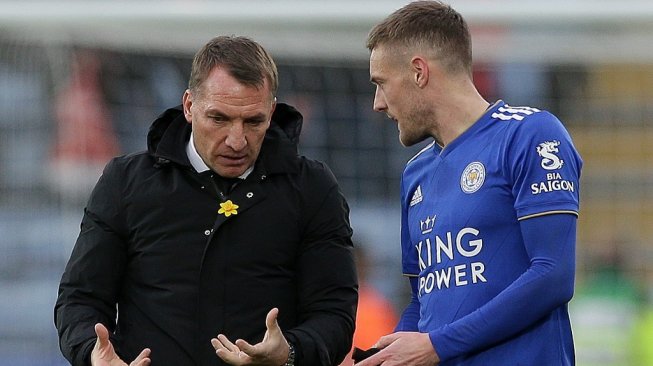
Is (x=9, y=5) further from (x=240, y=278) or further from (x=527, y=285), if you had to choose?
(x=527, y=285)

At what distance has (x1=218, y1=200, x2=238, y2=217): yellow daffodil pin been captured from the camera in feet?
11.9

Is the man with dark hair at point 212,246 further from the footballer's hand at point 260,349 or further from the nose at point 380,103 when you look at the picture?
the nose at point 380,103

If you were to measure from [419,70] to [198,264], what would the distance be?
2.60ft

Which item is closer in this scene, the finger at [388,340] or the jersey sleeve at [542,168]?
the jersey sleeve at [542,168]

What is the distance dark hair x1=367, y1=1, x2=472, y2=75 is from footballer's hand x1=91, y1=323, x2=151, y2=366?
105 centimetres

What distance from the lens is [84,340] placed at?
3.54m

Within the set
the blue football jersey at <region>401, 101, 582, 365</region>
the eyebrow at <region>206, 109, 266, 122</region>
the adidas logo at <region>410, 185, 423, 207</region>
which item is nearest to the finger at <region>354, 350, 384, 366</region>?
the blue football jersey at <region>401, 101, 582, 365</region>

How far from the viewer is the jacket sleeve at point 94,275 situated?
3607 millimetres

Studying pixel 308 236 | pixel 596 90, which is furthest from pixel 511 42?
pixel 308 236

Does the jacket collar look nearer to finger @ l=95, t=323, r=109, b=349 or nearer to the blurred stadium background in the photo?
finger @ l=95, t=323, r=109, b=349

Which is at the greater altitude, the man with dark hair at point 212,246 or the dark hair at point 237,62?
the dark hair at point 237,62

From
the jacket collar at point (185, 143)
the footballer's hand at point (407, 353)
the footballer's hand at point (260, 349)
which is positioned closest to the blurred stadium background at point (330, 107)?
the jacket collar at point (185, 143)

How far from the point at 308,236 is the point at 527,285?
739mm

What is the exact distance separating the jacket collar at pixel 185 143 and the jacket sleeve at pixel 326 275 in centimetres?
11
